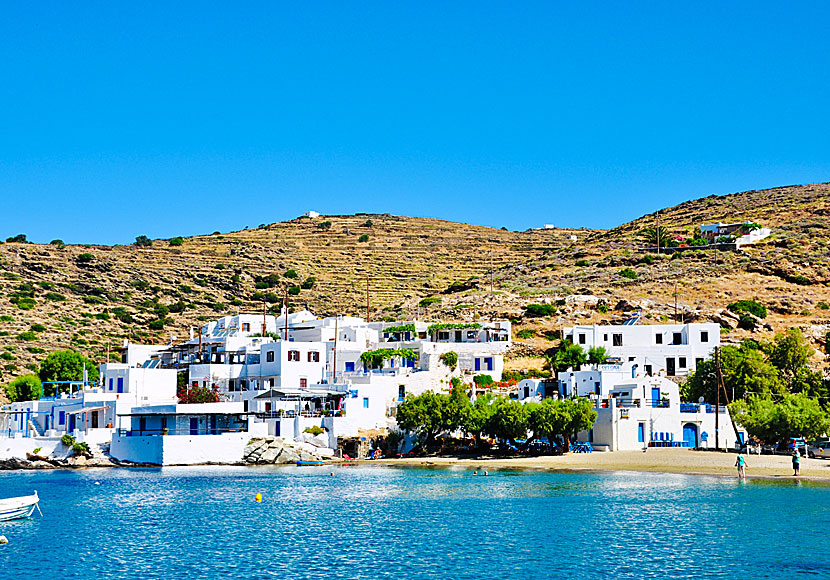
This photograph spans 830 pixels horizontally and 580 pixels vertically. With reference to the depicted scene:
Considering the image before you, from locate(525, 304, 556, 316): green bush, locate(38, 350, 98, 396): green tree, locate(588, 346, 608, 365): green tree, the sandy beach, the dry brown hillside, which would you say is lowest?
the sandy beach

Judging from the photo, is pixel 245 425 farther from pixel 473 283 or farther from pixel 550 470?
pixel 473 283

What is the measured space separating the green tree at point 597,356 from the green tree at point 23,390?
52.9 metres

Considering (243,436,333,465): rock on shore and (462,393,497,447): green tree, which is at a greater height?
(462,393,497,447): green tree

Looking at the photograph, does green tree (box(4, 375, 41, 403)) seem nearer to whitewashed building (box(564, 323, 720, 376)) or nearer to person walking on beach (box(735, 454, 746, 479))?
whitewashed building (box(564, 323, 720, 376))

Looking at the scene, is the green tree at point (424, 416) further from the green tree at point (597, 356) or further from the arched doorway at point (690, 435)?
the green tree at point (597, 356)

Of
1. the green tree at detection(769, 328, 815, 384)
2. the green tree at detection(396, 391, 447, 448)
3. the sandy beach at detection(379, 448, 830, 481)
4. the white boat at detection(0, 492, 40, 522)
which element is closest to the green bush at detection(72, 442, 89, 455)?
the sandy beach at detection(379, 448, 830, 481)

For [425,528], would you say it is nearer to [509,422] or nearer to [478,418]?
[509,422]

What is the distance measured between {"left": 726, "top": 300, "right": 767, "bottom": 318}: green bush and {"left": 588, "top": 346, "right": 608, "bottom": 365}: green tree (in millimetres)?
24591

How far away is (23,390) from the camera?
9362 centimetres

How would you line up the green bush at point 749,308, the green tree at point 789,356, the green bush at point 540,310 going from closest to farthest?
the green tree at point 789,356 → the green bush at point 749,308 → the green bush at point 540,310

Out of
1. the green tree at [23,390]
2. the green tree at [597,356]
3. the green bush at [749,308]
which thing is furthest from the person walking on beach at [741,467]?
the green tree at [23,390]

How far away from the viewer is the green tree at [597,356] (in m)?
92.4

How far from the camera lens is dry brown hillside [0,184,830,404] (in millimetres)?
116700

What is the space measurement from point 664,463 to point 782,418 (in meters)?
8.97
